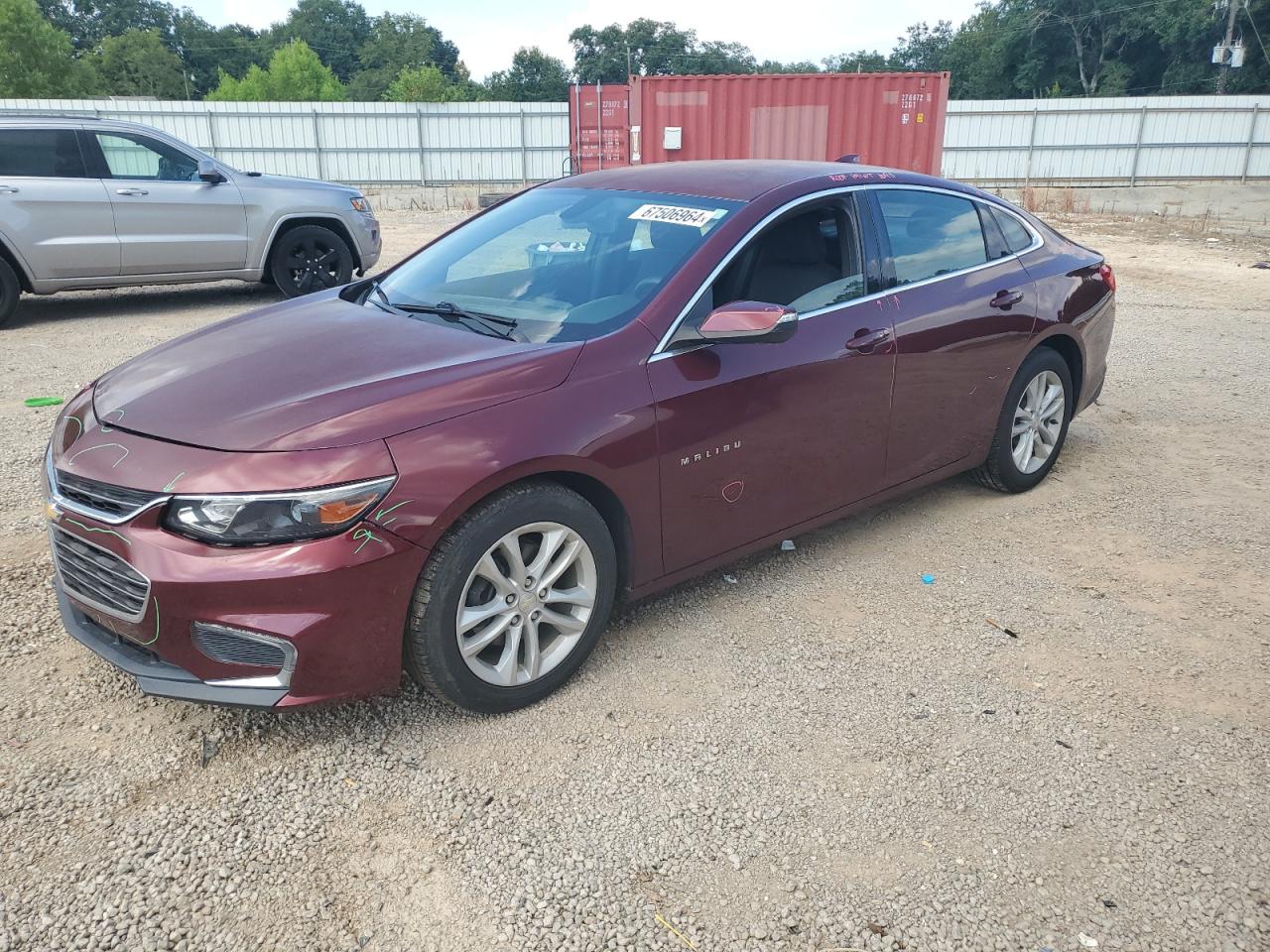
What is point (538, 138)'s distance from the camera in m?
28.6

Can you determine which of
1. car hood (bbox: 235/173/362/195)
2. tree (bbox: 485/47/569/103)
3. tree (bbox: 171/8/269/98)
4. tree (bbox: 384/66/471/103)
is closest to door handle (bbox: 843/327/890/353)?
car hood (bbox: 235/173/362/195)

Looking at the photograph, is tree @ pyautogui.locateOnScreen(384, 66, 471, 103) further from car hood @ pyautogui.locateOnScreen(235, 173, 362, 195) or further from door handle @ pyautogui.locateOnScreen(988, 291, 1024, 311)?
door handle @ pyautogui.locateOnScreen(988, 291, 1024, 311)

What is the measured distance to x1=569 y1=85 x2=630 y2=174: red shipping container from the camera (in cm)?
2092

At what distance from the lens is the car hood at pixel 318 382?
281 centimetres

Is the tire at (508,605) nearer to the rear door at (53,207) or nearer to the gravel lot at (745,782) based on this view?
the gravel lot at (745,782)

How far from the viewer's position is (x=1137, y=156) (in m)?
29.4

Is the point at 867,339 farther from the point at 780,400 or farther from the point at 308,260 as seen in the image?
the point at 308,260

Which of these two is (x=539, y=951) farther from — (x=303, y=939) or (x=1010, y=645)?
(x=1010, y=645)

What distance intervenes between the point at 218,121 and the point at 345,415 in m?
30.2

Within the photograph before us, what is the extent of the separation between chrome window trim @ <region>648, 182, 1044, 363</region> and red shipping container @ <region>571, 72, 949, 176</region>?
14540 millimetres

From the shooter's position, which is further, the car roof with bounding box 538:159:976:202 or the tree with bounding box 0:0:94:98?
the tree with bounding box 0:0:94:98

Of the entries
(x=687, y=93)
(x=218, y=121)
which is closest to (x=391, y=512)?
(x=687, y=93)

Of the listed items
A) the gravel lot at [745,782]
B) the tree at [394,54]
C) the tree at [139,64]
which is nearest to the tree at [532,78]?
the tree at [394,54]

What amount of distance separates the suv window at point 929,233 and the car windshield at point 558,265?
87cm
